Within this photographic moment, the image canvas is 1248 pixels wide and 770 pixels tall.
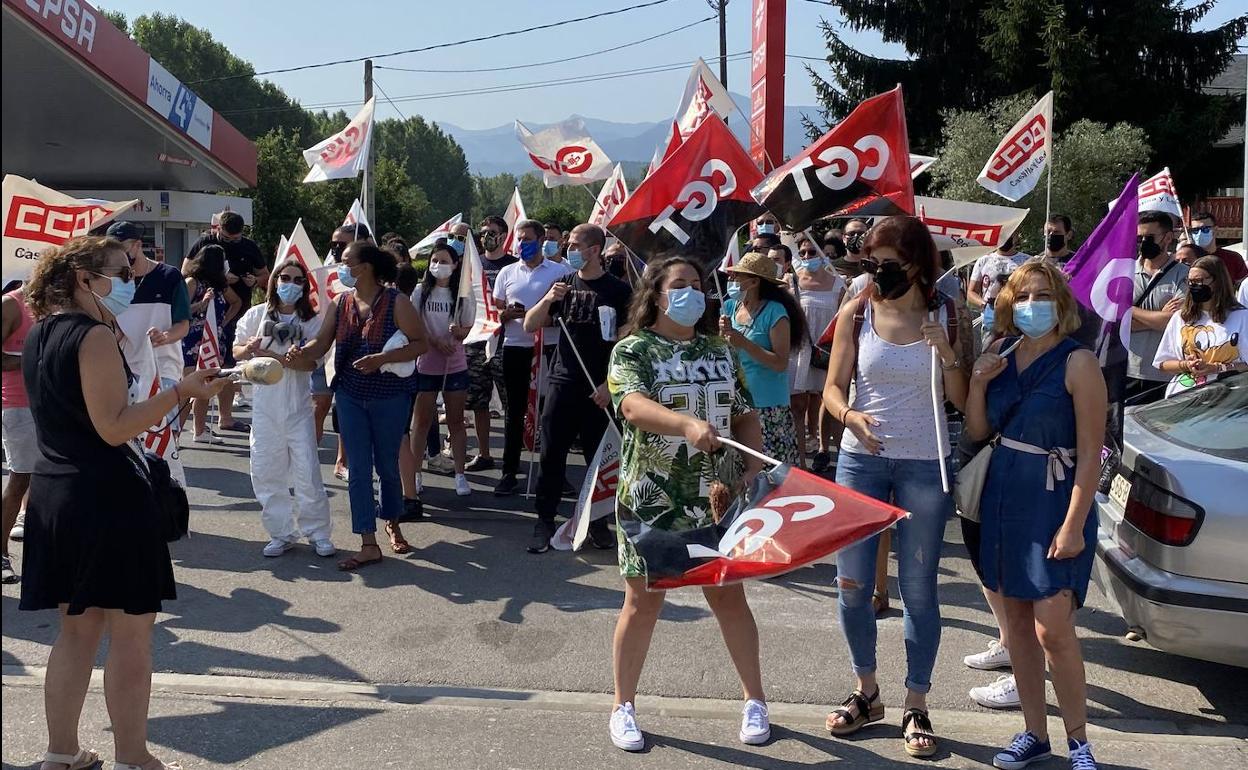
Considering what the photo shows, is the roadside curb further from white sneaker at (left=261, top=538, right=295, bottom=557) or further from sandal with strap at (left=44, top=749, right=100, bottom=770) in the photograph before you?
white sneaker at (left=261, top=538, right=295, bottom=557)

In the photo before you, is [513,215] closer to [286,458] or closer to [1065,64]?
[286,458]

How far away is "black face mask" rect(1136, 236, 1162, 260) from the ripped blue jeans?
477 centimetres

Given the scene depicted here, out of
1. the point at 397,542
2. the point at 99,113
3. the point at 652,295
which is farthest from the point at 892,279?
the point at 99,113

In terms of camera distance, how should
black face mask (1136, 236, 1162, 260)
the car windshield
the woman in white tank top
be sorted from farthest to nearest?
black face mask (1136, 236, 1162, 260) → the car windshield → the woman in white tank top

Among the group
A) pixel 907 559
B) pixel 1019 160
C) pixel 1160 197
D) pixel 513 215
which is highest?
pixel 1019 160

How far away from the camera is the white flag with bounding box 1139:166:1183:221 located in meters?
8.39

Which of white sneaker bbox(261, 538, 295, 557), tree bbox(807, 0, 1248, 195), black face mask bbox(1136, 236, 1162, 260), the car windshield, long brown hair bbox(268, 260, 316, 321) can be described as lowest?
white sneaker bbox(261, 538, 295, 557)

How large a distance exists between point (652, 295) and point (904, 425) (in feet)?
3.51

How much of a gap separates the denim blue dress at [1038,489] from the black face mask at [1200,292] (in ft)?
11.6

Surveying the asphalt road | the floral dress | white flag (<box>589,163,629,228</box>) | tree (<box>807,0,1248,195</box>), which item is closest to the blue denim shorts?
the asphalt road

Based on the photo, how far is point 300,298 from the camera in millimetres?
7219

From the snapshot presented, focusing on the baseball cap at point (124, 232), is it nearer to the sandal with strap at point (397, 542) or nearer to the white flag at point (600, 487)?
the sandal with strap at point (397, 542)

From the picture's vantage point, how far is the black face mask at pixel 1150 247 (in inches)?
325

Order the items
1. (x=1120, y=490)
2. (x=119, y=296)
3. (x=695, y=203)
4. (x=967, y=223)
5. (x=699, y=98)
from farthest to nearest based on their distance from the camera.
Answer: (x=699, y=98) < (x=967, y=223) < (x=695, y=203) < (x=1120, y=490) < (x=119, y=296)
